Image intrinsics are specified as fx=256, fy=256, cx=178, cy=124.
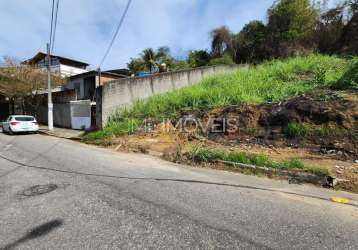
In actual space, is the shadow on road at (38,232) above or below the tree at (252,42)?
below

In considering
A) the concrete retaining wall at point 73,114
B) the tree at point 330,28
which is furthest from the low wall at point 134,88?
the tree at point 330,28

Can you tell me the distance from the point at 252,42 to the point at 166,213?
26.6m

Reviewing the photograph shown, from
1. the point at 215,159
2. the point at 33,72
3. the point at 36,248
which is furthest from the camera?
the point at 33,72

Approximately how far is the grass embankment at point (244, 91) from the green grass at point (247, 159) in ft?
15.9

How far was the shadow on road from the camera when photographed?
327 centimetres

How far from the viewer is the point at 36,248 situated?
10.4ft

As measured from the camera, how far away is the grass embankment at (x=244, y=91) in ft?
40.3

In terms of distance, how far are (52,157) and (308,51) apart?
76.3 ft

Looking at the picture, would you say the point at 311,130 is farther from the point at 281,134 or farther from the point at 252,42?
the point at 252,42

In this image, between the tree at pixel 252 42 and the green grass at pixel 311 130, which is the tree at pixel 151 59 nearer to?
the tree at pixel 252 42

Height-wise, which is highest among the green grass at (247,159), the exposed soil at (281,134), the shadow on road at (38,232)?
the exposed soil at (281,134)

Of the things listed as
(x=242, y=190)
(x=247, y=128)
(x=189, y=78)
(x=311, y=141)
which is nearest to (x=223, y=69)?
(x=189, y=78)

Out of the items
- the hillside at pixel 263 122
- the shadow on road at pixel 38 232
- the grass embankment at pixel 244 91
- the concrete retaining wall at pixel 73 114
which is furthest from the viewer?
the concrete retaining wall at pixel 73 114

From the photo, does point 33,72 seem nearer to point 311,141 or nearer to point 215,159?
point 215,159
